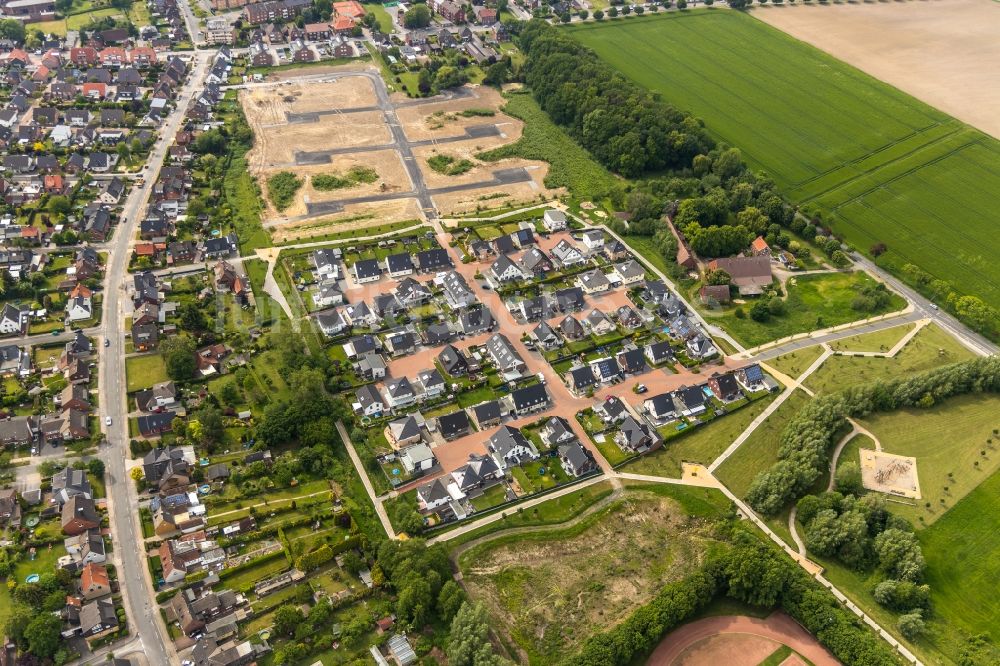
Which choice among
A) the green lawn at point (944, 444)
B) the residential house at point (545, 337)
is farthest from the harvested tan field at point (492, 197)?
the green lawn at point (944, 444)

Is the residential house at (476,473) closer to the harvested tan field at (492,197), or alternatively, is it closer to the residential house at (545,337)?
the residential house at (545,337)

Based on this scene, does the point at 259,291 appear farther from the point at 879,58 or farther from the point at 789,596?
the point at 879,58

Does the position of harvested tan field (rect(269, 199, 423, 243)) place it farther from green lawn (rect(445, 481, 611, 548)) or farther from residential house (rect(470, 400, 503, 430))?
green lawn (rect(445, 481, 611, 548))

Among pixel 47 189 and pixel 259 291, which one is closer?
pixel 259 291

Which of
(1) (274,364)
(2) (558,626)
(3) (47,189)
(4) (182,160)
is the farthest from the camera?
(4) (182,160)

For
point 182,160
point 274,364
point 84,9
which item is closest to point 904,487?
point 274,364

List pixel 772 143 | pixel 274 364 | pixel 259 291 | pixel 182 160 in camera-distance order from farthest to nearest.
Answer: pixel 772 143 → pixel 182 160 → pixel 259 291 → pixel 274 364

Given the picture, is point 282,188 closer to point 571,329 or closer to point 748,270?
point 571,329
